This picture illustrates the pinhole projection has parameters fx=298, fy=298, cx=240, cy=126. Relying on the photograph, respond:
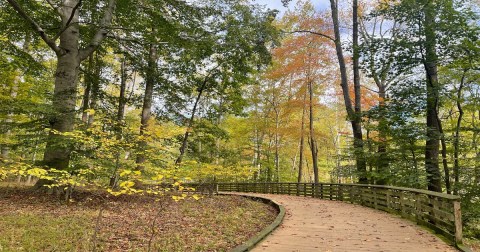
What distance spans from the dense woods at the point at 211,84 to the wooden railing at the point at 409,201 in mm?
996

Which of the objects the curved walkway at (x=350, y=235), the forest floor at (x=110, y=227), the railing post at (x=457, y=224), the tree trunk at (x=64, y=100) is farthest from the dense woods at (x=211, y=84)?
the railing post at (x=457, y=224)

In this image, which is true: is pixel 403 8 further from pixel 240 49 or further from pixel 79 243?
pixel 79 243

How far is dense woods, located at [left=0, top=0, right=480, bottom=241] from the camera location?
8.12 metres

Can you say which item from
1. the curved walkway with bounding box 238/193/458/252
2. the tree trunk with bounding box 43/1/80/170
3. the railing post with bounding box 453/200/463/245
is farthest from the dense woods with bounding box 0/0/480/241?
the railing post with bounding box 453/200/463/245

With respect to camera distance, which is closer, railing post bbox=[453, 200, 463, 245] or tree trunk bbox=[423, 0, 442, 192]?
railing post bbox=[453, 200, 463, 245]

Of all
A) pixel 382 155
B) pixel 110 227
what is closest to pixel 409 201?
pixel 382 155

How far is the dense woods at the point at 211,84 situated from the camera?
812 centimetres

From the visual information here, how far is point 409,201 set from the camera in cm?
784

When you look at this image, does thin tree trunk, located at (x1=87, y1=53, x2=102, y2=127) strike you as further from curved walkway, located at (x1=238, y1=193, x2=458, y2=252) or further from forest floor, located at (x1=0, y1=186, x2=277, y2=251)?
curved walkway, located at (x1=238, y1=193, x2=458, y2=252)

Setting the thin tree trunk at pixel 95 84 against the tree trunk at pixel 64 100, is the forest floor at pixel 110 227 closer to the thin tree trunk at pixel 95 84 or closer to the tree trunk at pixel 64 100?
the tree trunk at pixel 64 100

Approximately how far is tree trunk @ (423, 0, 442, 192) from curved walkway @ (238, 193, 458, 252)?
3.08m

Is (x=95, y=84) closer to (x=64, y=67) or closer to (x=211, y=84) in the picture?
(x=64, y=67)

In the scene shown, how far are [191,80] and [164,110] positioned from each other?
2.27 metres

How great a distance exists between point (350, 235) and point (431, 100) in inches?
279
